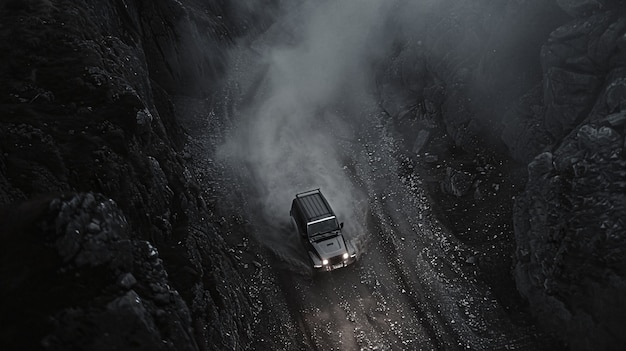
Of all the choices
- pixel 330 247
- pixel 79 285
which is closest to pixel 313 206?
pixel 330 247

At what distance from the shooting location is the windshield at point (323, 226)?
21359 millimetres

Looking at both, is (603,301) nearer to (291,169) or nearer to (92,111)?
(291,169)

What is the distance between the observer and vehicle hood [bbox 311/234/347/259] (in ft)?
67.4

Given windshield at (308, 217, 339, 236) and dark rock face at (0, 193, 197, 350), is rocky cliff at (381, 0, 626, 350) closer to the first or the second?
windshield at (308, 217, 339, 236)

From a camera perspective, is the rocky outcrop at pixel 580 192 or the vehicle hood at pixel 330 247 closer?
the rocky outcrop at pixel 580 192

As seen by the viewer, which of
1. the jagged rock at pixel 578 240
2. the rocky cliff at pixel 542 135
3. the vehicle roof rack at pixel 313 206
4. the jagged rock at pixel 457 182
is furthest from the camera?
the jagged rock at pixel 457 182

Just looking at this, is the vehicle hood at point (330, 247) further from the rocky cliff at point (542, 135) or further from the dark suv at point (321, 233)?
the rocky cliff at point (542, 135)

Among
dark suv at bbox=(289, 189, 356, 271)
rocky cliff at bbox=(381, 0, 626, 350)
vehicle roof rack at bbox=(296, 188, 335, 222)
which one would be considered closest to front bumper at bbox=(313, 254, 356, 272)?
dark suv at bbox=(289, 189, 356, 271)

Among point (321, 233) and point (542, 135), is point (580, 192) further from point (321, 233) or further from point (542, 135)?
point (321, 233)

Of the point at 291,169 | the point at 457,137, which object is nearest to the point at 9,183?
the point at 291,169

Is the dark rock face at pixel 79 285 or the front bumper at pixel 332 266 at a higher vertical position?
the front bumper at pixel 332 266

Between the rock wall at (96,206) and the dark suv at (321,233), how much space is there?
358 centimetres

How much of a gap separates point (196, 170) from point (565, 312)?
19.5 metres

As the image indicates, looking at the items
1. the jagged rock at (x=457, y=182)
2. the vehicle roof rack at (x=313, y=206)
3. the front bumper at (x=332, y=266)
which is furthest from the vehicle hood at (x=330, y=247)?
the jagged rock at (x=457, y=182)
